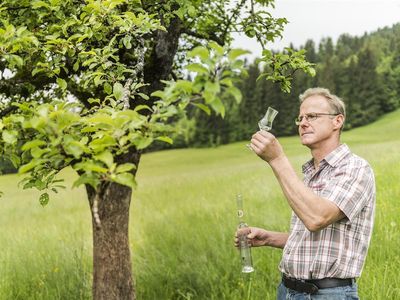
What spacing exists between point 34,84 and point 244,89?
58344mm

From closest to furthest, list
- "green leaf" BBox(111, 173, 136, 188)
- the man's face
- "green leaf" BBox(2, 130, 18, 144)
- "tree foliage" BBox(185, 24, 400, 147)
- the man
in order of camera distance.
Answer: "green leaf" BBox(111, 173, 136, 188), "green leaf" BBox(2, 130, 18, 144), the man, the man's face, "tree foliage" BBox(185, 24, 400, 147)

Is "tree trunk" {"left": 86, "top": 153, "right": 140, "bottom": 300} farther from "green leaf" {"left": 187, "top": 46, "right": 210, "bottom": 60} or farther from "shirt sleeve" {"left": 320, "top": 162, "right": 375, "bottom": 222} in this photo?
"green leaf" {"left": 187, "top": 46, "right": 210, "bottom": 60}

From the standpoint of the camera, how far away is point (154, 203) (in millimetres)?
12156

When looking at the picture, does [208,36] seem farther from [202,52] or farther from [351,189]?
[202,52]

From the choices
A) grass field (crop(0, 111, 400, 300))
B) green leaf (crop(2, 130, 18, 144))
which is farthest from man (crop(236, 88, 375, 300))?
grass field (crop(0, 111, 400, 300))

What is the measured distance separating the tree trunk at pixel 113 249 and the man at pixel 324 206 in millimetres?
2332

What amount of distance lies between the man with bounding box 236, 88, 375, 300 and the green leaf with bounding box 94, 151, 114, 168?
1.29 m

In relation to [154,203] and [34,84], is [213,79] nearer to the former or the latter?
[34,84]

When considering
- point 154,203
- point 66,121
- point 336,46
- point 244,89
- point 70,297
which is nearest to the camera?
point 66,121

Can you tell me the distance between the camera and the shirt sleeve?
2.91 metres

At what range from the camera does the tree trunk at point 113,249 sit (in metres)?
5.09

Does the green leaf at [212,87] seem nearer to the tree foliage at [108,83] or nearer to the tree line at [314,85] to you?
the tree foliage at [108,83]

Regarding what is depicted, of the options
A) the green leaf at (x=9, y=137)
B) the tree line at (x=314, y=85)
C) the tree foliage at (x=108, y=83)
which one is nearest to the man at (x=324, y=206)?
the tree foliage at (x=108, y=83)

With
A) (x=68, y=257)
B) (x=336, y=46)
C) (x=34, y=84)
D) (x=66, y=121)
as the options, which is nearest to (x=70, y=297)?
(x=68, y=257)
